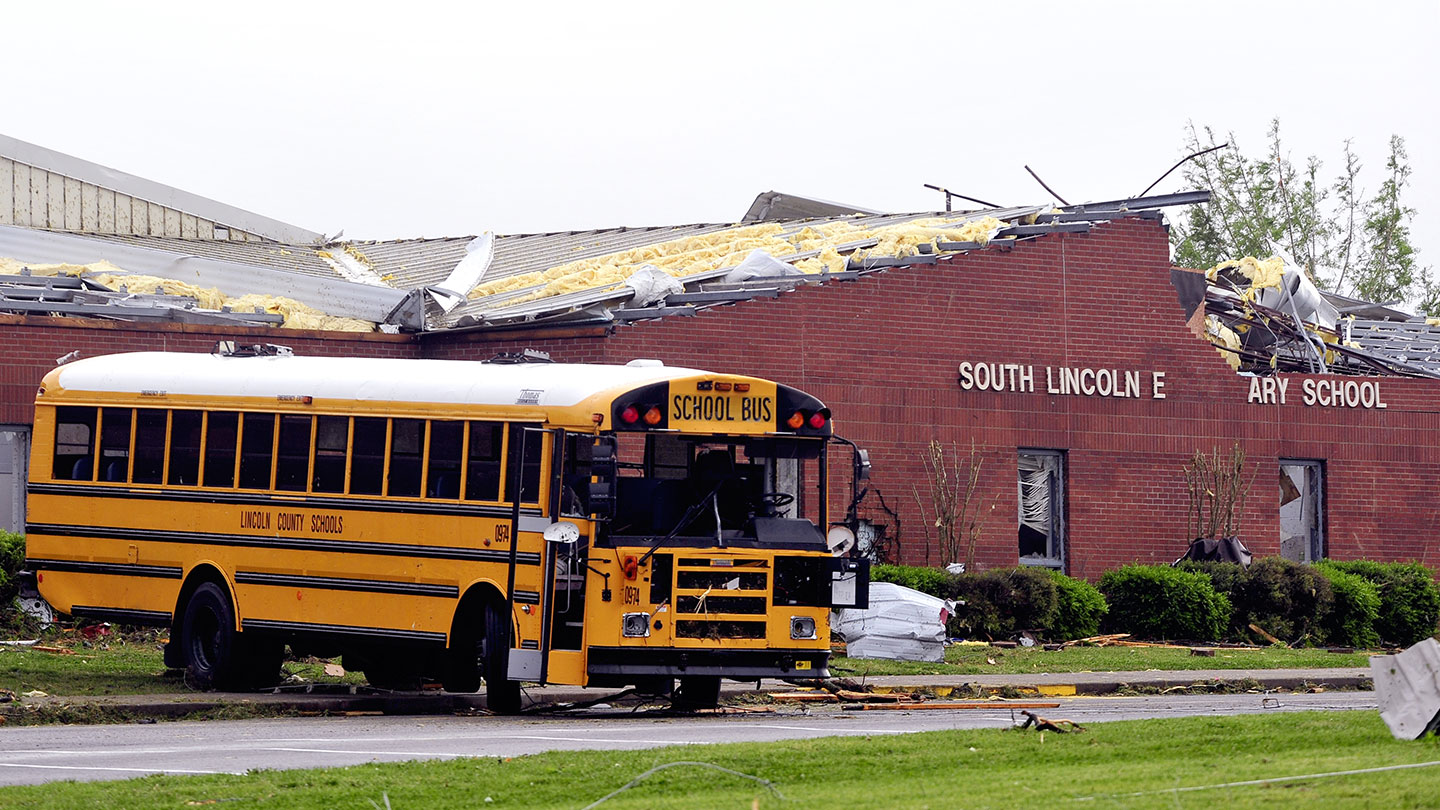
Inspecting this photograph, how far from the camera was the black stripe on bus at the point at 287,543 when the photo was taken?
1706cm

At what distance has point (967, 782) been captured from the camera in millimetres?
11000

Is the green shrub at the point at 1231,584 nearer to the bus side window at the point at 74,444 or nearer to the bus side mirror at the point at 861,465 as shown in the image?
the bus side mirror at the point at 861,465

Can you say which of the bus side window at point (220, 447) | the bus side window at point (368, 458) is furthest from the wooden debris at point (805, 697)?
the bus side window at point (220, 447)

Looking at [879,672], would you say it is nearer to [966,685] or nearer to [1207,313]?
[966,685]

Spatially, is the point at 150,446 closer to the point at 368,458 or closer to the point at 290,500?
the point at 290,500

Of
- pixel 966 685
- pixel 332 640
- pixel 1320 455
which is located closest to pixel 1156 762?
pixel 966 685

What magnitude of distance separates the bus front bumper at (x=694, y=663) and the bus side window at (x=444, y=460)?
2.13 metres

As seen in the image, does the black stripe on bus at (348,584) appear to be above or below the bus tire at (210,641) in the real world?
above

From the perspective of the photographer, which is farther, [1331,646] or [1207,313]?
[1207,313]

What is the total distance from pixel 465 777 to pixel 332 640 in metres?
7.25

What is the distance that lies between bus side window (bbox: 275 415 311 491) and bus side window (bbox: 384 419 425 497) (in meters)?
0.97

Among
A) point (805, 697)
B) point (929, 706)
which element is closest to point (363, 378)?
point (805, 697)

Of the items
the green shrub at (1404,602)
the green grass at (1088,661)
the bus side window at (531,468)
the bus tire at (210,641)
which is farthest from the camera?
the green shrub at (1404,602)

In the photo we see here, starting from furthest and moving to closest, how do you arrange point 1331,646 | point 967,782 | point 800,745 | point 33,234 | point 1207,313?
point 1207,313, point 33,234, point 1331,646, point 800,745, point 967,782
